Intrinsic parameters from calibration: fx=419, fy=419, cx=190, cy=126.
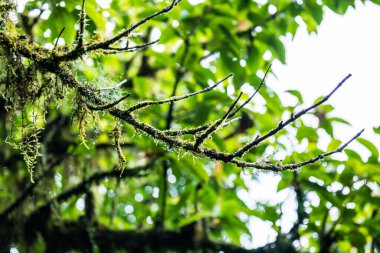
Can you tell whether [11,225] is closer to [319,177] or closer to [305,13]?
[319,177]

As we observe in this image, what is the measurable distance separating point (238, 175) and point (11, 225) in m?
1.22

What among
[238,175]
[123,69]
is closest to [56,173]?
[123,69]

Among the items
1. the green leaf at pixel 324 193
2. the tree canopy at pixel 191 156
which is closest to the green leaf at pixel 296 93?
the tree canopy at pixel 191 156

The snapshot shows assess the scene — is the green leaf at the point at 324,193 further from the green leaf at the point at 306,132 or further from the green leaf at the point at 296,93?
the green leaf at the point at 296,93

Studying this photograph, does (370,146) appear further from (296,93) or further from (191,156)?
(191,156)

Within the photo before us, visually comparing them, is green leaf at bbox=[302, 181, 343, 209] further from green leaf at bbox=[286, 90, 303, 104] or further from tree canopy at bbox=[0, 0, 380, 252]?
green leaf at bbox=[286, 90, 303, 104]

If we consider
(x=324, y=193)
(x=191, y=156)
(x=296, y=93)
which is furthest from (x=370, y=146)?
(x=191, y=156)

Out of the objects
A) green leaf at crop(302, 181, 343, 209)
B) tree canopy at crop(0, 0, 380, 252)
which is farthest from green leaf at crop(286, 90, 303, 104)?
green leaf at crop(302, 181, 343, 209)

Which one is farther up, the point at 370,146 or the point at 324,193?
the point at 370,146

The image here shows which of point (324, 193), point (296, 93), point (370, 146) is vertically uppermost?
point (296, 93)

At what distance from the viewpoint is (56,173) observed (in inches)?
86.0

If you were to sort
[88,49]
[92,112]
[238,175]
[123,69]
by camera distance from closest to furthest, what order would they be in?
[88,49], [92,112], [238,175], [123,69]

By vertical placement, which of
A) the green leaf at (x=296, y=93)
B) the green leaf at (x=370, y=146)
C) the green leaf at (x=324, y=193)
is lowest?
the green leaf at (x=324, y=193)

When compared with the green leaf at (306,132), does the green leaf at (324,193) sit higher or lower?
lower
